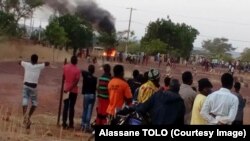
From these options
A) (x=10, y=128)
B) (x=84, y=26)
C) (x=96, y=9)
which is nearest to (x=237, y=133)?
(x=10, y=128)

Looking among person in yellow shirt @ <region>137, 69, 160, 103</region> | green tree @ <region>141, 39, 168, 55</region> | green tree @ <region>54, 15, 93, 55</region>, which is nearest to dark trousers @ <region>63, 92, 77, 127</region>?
person in yellow shirt @ <region>137, 69, 160, 103</region>

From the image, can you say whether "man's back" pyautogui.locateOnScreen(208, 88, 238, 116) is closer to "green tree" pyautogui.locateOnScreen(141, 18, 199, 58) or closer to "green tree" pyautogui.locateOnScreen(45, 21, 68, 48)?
"green tree" pyautogui.locateOnScreen(45, 21, 68, 48)

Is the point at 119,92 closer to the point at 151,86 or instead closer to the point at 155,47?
the point at 151,86

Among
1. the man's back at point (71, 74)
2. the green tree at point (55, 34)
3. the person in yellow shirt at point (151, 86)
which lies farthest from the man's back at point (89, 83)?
the green tree at point (55, 34)

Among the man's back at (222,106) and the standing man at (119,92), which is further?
the standing man at (119,92)

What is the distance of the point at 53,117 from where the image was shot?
14.1 meters

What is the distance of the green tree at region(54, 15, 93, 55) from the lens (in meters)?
65.2

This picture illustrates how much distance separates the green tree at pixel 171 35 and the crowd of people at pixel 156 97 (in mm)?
60087

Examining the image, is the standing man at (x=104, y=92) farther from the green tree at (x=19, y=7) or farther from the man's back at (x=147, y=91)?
the green tree at (x=19, y=7)

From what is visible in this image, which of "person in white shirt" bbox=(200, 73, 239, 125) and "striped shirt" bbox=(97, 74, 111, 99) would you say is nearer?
"person in white shirt" bbox=(200, 73, 239, 125)

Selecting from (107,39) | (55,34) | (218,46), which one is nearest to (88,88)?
(55,34)

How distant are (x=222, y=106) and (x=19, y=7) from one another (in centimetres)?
5858

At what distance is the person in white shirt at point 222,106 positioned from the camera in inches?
281

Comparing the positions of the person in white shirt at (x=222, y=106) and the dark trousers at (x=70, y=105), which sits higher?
the person in white shirt at (x=222, y=106)
